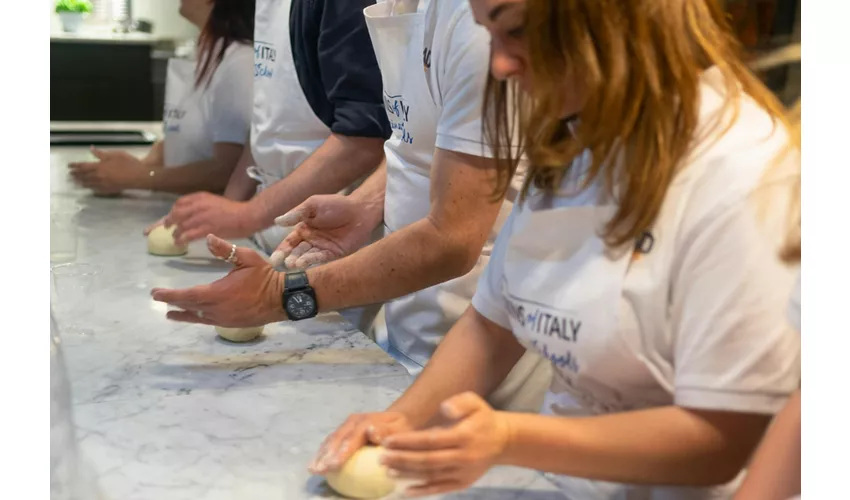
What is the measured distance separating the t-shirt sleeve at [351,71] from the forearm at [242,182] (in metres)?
0.19

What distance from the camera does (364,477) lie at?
73cm

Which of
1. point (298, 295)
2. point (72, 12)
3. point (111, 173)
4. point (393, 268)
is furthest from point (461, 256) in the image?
point (111, 173)

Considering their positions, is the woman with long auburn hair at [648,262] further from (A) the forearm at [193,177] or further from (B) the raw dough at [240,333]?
(A) the forearm at [193,177]

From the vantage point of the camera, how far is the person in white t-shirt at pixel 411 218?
916mm

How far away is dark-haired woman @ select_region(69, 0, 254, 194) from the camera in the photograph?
4.43 ft

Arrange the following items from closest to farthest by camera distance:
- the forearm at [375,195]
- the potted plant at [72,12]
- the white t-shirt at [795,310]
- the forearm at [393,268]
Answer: the white t-shirt at [795,310] < the forearm at [393,268] < the potted plant at [72,12] < the forearm at [375,195]

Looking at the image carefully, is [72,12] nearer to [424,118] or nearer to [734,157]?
[424,118]

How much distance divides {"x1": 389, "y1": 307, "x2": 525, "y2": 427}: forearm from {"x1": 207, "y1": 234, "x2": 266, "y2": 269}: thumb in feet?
1.29

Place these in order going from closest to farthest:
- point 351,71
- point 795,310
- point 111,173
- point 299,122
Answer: point 795,310 < point 351,71 < point 299,122 < point 111,173

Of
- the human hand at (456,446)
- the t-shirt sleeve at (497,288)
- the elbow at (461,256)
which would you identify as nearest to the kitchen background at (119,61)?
the elbow at (461,256)

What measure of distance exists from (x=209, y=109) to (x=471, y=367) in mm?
806

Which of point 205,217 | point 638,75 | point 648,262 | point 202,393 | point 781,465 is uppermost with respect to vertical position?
point 638,75
